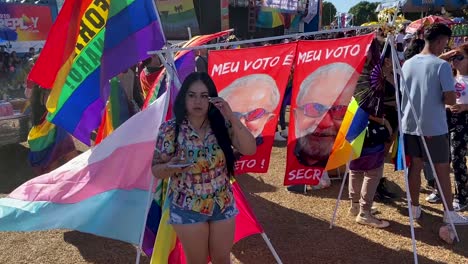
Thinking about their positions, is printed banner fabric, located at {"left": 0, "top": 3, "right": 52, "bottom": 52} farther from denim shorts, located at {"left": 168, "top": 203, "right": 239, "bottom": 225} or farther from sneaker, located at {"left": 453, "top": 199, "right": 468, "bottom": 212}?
denim shorts, located at {"left": 168, "top": 203, "right": 239, "bottom": 225}

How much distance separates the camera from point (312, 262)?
12.4 ft

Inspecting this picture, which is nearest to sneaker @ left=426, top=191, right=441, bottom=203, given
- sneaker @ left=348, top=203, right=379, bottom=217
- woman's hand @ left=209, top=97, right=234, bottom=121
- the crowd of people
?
the crowd of people

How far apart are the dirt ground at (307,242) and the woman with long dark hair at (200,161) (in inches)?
55.7

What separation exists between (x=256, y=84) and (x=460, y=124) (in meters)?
2.54

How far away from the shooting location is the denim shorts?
8.41 feet

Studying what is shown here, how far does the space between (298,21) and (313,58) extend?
23993 mm

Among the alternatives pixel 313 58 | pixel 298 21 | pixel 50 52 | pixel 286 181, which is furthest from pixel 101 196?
pixel 298 21

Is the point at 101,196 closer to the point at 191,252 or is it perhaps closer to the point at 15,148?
the point at 191,252

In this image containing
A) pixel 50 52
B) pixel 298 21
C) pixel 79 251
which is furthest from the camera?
Answer: pixel 298 21

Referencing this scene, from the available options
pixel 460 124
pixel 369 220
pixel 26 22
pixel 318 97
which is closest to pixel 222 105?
pixel 318 97

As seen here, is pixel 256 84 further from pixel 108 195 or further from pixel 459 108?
pixel 459 108

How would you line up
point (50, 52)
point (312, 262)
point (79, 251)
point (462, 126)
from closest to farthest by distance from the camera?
point (50, 52) → point (312, 262) → point (79, 251) → point (462, 126)

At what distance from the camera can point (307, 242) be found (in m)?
4.16

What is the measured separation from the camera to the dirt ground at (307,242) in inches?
153
